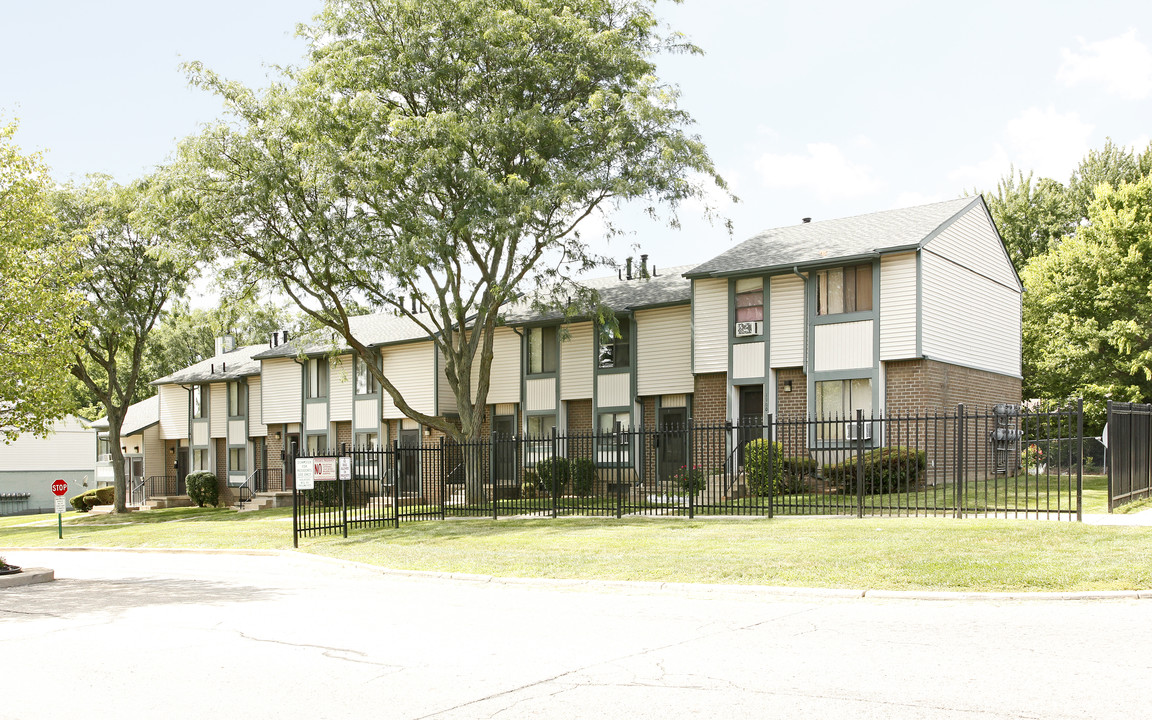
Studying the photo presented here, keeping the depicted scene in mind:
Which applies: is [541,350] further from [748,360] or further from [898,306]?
[898,306]

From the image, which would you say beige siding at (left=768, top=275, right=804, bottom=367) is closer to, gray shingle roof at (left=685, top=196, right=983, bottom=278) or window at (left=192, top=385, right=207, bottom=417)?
gray shingle roof at (left=685, top=196, right=983, bottom=278)

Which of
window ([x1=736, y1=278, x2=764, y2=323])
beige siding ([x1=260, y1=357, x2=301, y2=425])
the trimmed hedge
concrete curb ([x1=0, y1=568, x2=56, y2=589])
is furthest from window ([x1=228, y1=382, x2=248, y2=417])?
concrete curb ([x1=0, y1=568, x2=56, y2=589])

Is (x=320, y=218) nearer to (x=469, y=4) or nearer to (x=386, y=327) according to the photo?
(x=469, y=4)

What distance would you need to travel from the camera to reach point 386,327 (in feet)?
141

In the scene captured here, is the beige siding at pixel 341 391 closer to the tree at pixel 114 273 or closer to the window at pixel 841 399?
the tree at pixel 114 273

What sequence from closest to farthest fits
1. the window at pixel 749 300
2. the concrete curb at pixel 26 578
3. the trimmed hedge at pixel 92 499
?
the concrete curb at pixel 26 578 → the window at pixel 749 300 → the trimmed hedge at pixel 92 499

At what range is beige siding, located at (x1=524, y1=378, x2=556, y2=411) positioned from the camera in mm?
35219

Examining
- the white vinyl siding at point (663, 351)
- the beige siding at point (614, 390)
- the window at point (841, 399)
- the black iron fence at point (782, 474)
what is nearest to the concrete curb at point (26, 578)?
the black iron fence at point (782, 474)

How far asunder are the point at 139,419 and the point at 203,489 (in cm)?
1242

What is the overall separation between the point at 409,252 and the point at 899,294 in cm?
1286

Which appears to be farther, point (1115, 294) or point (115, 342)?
point (115, 342)

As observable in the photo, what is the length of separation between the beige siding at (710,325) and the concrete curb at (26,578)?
18.6 m

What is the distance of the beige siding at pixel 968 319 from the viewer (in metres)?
26.2

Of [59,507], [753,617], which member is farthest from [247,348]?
[753,617]
